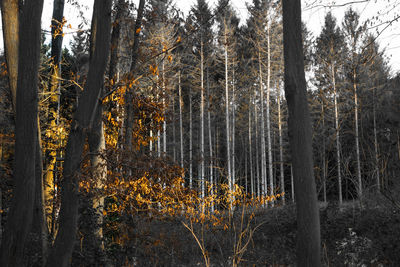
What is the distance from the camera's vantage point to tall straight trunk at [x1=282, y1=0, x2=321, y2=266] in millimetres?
2717

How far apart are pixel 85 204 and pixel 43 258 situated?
1.57 metres

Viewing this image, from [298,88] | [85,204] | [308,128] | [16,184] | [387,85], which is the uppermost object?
[387,85]

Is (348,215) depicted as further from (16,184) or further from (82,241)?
(16,184)

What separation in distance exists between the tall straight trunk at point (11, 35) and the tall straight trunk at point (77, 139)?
27.9 inches

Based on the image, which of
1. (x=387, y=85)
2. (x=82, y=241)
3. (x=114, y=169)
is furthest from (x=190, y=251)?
(x=387, y=85)

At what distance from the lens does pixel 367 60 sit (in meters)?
3.64

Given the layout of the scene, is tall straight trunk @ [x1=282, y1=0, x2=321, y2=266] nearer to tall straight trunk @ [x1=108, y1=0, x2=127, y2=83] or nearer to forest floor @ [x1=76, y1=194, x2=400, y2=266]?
forest floor @ [x1=76, y1=194, x2=400, y2=266]

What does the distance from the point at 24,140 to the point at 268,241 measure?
8.25 metres

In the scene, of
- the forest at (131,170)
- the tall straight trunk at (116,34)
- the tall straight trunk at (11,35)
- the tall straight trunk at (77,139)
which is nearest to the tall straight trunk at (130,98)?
the forest at (131,170)

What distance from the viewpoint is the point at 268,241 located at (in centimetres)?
1006

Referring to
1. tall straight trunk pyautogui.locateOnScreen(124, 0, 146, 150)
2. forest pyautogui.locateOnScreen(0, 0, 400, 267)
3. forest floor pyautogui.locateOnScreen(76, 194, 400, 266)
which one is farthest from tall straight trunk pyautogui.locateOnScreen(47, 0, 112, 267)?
tall straight trunk pyautogui.locateOnScreen(124, 0, 146, 150)

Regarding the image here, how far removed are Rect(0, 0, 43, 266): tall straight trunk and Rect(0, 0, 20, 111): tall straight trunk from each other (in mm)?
250

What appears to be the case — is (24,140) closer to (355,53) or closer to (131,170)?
(131,170)

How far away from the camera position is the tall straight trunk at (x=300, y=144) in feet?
8.91
